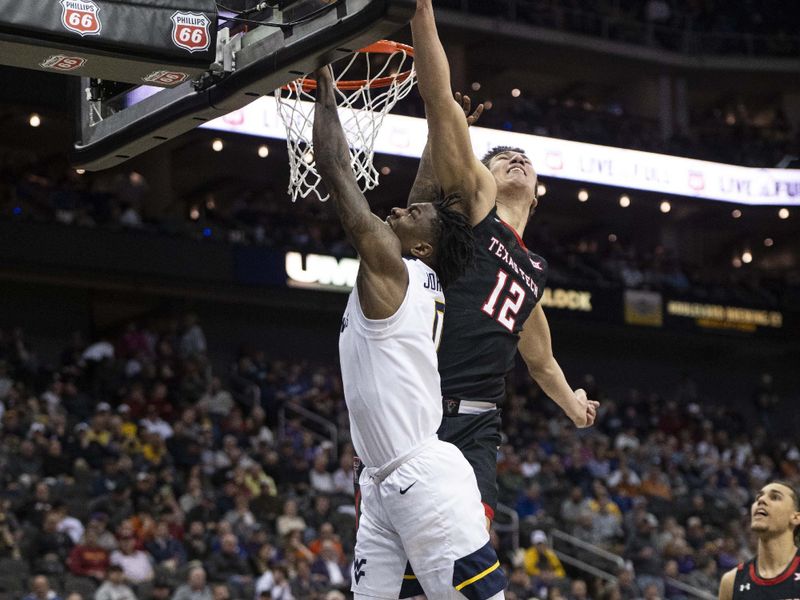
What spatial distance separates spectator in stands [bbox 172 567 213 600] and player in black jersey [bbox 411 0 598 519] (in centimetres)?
782

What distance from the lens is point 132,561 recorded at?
42.6 feet

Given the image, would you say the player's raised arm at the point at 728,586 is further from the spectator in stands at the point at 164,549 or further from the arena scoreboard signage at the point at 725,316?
the arena scoreboard signage at the point at 725,316

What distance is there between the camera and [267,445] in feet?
56.5

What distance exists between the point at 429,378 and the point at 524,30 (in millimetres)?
22966

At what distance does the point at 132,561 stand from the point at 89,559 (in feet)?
1.45

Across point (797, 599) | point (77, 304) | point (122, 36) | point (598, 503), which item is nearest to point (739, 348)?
point (598, 503)

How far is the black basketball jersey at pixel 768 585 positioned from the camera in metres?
6.55

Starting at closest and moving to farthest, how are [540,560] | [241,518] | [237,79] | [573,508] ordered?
[237,79], [241,518], [540,560], [573,508]

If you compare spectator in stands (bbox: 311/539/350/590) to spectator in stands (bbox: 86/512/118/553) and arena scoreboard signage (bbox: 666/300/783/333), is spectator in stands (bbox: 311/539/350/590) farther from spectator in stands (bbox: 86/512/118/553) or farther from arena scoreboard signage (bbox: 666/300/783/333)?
arena scoreboard signage (bbox: 666/300/783/333)

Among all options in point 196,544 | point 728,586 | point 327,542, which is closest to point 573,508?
point 327,542

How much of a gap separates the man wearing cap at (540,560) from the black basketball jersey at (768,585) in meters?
9.54

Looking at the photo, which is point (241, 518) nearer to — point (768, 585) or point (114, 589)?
point (114, 589)

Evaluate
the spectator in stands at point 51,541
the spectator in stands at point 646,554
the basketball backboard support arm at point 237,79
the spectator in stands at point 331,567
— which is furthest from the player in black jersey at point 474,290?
the spectator in stands at point 646,554

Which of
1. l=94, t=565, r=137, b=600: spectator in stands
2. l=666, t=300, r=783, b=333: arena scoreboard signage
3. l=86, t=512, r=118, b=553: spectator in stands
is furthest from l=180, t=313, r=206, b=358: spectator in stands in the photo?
l=666, t=300, r=783, b=333: arena scoreboard signage
